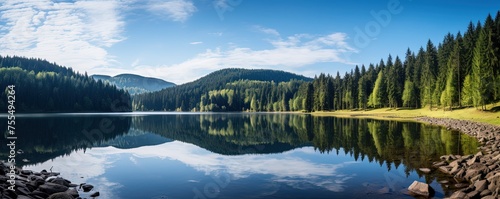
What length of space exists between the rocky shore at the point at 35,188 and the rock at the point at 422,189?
1639 cm

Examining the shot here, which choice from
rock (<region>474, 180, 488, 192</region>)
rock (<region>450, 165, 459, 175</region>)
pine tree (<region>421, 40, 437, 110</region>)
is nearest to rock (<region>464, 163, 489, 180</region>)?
rock (<region>450, 165, 459, 175</region>)

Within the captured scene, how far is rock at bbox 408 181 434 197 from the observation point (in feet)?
52.9

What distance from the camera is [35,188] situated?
1698 cm

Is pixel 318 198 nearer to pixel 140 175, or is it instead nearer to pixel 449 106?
pixel 140 175

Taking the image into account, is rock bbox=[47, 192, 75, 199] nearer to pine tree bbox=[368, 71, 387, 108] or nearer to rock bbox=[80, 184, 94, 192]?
rock bbox=[80, 184, 94, 192]

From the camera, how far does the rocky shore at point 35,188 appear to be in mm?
14664

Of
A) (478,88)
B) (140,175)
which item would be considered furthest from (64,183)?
(478,88)

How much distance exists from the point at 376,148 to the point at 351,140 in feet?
24.8

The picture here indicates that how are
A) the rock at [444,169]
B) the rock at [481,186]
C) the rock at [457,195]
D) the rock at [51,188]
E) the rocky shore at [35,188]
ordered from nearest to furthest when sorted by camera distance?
the rocky shore at [35,188] < the rock at [457,195] < the rock at [481,186] < the rock at [51,188] < the rock at [444,169]

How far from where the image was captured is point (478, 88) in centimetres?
6738

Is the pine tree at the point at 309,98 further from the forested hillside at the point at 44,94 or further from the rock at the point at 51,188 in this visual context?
the rock at the point at 51,188

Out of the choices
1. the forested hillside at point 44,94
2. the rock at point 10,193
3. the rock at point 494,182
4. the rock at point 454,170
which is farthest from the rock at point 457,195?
the forested hillside at point 44,94

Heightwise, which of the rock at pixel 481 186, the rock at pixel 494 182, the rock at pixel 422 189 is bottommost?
the rock at pixel 422 189

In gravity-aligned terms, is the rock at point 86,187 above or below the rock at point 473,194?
below
